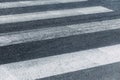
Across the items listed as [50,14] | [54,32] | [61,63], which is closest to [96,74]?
[61,63]

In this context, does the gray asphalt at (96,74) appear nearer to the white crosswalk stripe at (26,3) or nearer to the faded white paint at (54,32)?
the faded white paint at (54,32)

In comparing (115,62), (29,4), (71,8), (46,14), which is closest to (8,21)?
(46,14)

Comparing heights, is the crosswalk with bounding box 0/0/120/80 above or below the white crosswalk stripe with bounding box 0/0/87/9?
above

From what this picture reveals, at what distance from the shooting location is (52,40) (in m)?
6.00

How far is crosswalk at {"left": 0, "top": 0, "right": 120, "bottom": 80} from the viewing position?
15.7ft

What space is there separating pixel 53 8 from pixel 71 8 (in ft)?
2.08

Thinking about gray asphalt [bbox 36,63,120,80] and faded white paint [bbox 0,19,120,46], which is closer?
gray asphalt [bbox 36,63,120,80]

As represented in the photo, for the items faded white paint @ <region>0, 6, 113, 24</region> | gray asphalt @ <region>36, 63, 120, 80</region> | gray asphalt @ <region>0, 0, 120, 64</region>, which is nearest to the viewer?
gray asphalt @ <region>36, 63, 120, 80</region>

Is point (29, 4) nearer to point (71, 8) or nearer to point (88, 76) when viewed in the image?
point (71, 8)

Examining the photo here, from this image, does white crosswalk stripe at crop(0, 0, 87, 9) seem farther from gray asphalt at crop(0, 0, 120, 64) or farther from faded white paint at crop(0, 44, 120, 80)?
faded white paint at crop(0, 44, 120, 80)

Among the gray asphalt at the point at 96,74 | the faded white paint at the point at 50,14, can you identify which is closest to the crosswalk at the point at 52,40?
the faded white paint at the point at 50,14

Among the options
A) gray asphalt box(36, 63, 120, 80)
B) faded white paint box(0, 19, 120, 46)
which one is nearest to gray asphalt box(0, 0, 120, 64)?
faded white paint box(0, 19, 120, 46)

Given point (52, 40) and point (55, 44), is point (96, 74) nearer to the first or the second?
point (55, 44)

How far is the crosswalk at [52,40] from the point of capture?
477 cm
